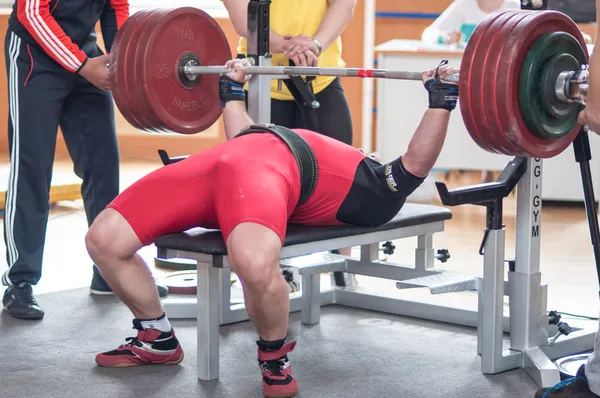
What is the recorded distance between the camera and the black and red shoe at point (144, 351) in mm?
A: 2660

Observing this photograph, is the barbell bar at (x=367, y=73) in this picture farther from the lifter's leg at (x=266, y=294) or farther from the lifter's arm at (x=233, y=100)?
the lifter's leg at (x=266, y=294)

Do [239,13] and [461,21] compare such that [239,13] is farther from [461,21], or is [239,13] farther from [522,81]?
[461,21]

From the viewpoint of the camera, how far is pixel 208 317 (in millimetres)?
2521

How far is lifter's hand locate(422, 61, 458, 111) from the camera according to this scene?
7.85 ft

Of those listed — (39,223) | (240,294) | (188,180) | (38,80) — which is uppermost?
(38,80)

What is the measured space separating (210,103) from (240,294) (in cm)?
81

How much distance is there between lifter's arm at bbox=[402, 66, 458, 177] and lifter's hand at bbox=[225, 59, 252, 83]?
601mm

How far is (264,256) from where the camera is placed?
90.7 inches

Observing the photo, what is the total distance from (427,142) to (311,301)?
0.91 m

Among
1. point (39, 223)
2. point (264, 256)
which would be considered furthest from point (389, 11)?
point (264, 256)

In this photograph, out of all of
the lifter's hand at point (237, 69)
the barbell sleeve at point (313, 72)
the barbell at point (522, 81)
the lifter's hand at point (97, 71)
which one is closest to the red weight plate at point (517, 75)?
the barbell at point (522, 81)

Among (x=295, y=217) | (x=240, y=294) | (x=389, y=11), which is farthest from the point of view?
(x=389, y=11)

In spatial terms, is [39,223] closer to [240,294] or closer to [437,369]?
[240,294]

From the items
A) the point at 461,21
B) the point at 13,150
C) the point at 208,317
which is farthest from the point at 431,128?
the point at 461,21
